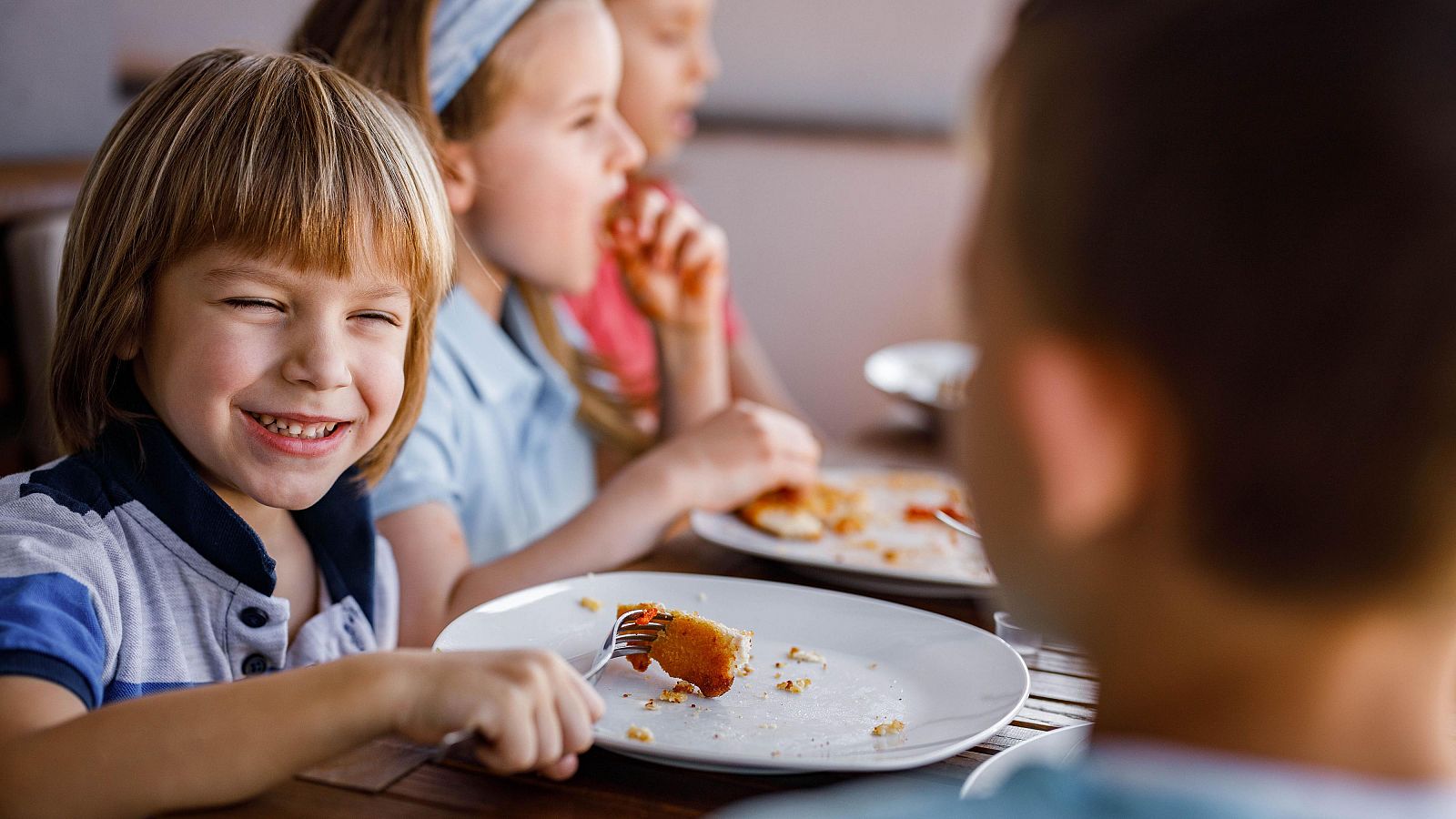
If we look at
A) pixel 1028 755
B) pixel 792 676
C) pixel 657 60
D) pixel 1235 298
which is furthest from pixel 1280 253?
pixel 657 60

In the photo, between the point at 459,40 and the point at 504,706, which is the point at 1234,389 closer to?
the point at 504,706

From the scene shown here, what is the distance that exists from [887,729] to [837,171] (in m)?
2.91

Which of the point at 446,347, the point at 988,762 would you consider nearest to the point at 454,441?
the point at 446,347

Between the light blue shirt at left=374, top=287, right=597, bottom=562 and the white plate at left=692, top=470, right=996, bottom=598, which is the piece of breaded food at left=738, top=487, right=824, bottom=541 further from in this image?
the light blue shirt at left=374, top=287, right=597, bottom=562

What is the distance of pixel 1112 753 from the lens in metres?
0.50

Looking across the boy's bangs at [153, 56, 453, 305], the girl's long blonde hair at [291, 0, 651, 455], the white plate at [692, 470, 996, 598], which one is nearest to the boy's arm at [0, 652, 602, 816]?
the boy's bangs at [153, 56, 453, 305]

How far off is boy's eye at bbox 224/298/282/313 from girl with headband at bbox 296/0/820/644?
1.16 ft

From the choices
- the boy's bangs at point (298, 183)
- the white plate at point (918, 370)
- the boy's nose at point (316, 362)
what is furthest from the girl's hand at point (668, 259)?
the boy's nose at point (316, 362)

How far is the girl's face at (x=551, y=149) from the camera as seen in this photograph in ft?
4.84

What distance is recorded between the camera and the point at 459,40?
1428mm

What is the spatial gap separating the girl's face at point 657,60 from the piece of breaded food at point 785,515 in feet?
3.71

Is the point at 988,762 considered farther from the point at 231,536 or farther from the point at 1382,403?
the point at 231,536

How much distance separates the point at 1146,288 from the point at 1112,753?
189mm

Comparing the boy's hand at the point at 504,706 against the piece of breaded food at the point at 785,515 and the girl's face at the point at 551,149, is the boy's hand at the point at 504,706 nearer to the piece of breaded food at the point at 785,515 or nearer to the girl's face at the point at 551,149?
the piece of breaded food at the point at 785,515
